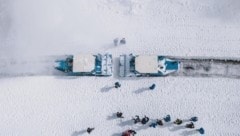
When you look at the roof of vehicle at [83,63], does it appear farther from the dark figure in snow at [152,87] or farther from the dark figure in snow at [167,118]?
the dark figure in snow at [167,118]

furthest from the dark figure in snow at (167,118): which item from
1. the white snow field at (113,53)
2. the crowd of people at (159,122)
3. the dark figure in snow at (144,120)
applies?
the dark figure in snow at (144,120)

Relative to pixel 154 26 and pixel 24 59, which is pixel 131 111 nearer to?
pixel 154 26

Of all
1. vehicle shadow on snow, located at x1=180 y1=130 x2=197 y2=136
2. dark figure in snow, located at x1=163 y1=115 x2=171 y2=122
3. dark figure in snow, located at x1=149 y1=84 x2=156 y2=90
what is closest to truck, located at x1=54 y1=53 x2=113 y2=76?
dark figure in snow, located at x1=149 y1=84 x2=156 y2=90

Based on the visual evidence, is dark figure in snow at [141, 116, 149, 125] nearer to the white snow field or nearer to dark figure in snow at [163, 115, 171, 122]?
the white snow field

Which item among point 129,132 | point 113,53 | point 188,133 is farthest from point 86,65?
point 188,133

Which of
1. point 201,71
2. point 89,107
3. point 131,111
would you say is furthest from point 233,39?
point 89,107

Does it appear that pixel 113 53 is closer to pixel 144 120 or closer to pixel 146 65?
pixel 146 65

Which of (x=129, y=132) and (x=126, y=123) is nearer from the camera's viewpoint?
(x=129, y=132)
